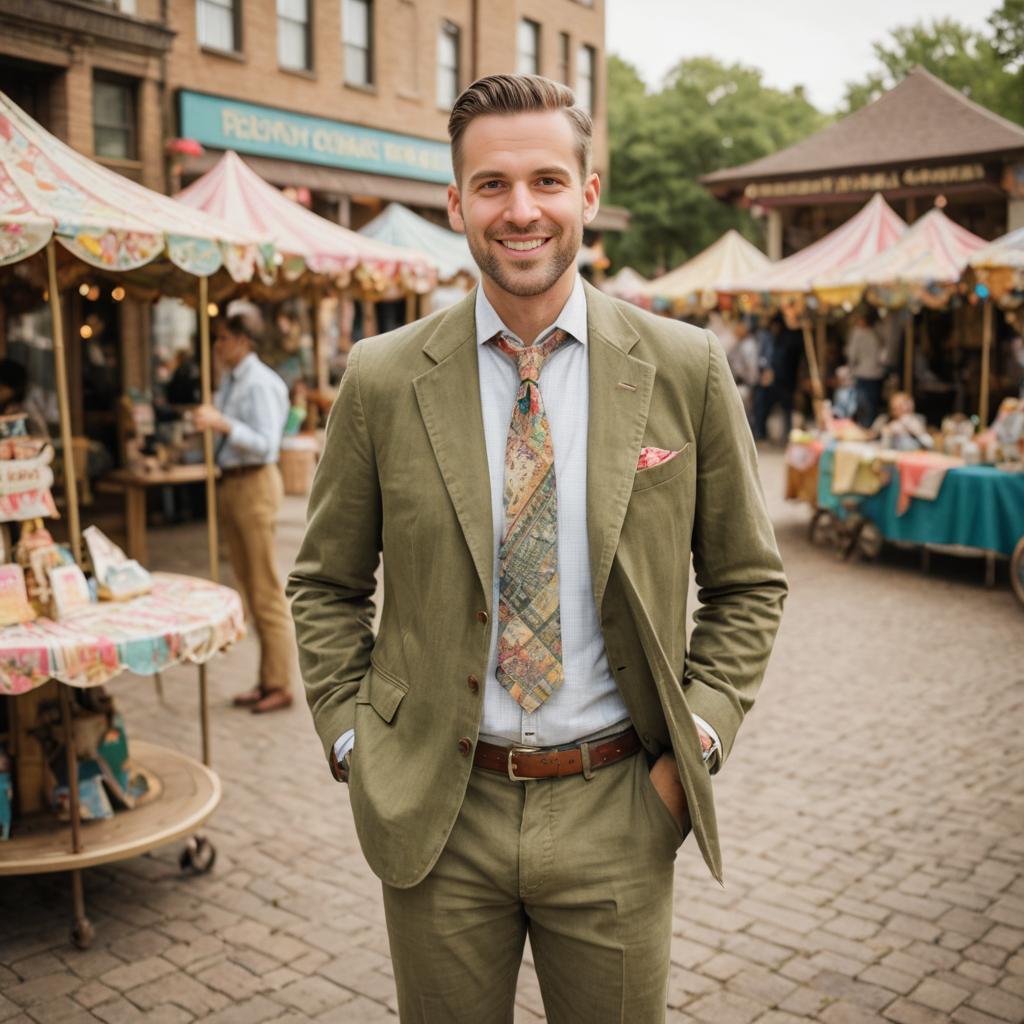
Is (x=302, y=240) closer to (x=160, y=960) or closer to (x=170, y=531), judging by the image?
(x=170, y=531)

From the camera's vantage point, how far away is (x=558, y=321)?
2.27 metres

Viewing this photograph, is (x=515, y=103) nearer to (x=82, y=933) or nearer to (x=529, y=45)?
(x=82, y=933)

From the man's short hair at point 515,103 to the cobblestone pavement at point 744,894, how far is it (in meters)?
2.77

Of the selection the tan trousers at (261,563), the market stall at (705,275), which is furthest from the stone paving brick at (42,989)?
the market stall at (705,275)

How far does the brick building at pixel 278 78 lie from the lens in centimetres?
1366

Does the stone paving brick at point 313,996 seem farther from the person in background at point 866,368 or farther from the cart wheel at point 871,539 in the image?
the person in background at point 866,368

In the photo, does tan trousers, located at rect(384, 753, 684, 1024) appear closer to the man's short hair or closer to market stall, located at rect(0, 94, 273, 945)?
the man's short hair

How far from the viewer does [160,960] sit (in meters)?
4.09

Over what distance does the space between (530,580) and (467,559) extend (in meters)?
0.13

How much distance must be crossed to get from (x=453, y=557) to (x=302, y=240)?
922 centimetres

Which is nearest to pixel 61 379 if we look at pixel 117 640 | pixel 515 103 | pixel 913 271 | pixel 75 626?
pixel 75 626

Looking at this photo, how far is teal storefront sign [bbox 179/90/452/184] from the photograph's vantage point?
52.6 ft

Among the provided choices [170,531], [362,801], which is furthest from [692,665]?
[170,531]

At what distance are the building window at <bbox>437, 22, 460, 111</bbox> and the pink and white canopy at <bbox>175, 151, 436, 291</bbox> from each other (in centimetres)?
1080
